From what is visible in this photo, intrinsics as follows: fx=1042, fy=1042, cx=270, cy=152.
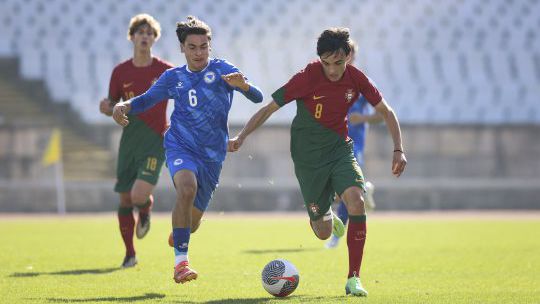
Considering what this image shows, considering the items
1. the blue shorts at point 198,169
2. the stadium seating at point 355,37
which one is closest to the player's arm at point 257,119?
the blue shorts at point 198,169

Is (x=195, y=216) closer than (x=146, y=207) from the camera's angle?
Yes

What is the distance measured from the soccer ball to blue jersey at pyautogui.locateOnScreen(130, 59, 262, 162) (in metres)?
1.22

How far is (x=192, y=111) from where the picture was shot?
838 centimetres

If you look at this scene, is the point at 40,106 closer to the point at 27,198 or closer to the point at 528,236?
the point at 27,198

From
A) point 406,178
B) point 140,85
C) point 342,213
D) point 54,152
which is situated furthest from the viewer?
point 406,178

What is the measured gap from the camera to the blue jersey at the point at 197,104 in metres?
8.38

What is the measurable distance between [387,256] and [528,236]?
476 cm

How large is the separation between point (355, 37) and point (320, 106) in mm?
26545

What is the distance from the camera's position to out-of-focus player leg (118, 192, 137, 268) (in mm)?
10547

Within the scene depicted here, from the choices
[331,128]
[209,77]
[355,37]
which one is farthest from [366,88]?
[355,37]

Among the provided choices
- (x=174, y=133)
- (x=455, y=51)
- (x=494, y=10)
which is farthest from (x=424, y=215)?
(x=174, y=133)

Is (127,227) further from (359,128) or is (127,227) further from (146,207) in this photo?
(359,128)

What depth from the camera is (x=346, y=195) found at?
794cm

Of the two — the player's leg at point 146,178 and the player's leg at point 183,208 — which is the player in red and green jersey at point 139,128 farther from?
the player's leg at point 183,208
